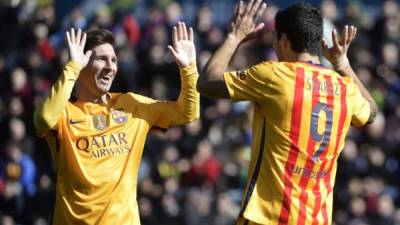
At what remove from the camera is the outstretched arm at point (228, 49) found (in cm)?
868

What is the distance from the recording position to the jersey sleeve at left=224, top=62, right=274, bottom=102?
28.5 ft

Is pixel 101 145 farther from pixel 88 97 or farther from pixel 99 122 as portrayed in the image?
pixel 88 97

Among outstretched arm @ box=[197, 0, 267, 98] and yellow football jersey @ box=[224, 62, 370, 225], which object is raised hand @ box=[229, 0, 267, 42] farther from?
yellow football jersey @ box=[224, 62, 370, 225]

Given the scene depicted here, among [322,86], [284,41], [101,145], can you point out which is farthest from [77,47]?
[322,86]

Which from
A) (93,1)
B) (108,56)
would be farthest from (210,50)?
(108,56)

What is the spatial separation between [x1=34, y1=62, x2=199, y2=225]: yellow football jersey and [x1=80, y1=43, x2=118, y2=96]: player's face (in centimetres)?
14

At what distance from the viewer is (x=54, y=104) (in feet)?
30.3

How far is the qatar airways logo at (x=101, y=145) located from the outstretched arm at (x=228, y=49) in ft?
3.78

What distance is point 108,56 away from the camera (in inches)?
384

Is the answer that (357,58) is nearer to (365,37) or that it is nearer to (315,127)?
(365,37)

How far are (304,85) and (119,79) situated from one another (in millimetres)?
11032

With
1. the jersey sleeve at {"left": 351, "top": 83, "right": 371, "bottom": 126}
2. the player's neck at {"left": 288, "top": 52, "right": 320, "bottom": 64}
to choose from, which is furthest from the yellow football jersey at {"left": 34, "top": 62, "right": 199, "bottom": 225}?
the jersey sleeve at {"left": 351, "top": 83, "right": 371, "bottom": 126}

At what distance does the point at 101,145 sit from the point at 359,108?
6.44ft

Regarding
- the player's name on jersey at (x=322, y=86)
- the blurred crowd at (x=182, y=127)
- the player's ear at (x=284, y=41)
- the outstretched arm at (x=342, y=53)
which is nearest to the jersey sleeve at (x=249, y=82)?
the player's ear at (x=284, y=41)
